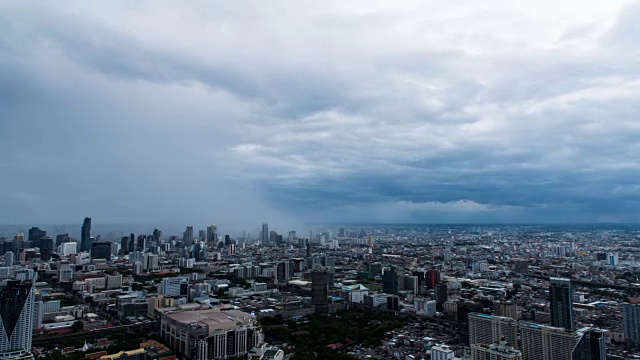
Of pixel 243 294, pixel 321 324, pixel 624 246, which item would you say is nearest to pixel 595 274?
pixel 624 246

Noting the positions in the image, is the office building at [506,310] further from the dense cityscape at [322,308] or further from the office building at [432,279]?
the office building at [432,279]

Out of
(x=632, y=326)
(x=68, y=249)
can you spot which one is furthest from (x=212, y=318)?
(x=68, y=249)

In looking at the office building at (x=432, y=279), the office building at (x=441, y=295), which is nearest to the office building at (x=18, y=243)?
the office building at (x=432, y=279)

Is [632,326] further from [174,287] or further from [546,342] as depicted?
[174,287]

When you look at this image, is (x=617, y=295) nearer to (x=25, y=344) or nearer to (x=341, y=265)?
(x=341, y=265)

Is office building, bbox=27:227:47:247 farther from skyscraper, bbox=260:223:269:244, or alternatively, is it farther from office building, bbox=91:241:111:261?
skyscraper, bbox=260:223:269:244
